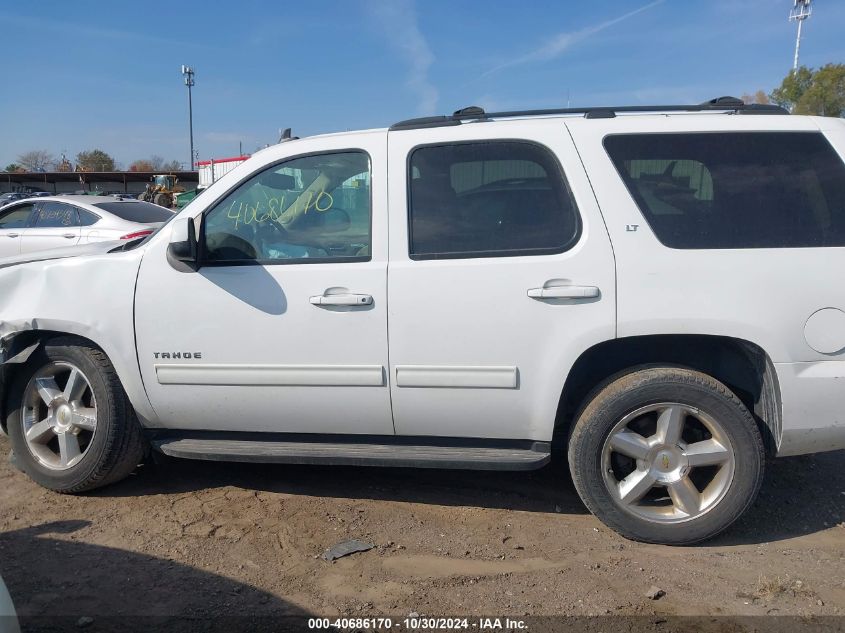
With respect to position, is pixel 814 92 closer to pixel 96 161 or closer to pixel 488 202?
pixel 488 202

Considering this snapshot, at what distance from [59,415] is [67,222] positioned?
7183mm

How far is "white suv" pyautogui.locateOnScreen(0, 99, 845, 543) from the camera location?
10.4 ft

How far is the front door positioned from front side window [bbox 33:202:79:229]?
7.47m

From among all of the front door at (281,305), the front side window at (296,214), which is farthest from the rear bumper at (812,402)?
the front side window at (296,214)

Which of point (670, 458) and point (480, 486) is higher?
point (670, 458)

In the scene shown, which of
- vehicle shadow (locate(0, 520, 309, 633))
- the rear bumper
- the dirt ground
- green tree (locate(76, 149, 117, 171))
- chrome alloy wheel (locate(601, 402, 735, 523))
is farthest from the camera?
green tree (locate(76, 149, 117, 171))

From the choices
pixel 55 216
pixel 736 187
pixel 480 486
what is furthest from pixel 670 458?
pixel 55 216

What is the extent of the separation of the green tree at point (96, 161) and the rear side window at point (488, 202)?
78792 mm

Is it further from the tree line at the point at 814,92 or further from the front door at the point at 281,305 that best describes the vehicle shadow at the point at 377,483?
the tree line at the point at 814,92

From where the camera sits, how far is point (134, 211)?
33.6ft

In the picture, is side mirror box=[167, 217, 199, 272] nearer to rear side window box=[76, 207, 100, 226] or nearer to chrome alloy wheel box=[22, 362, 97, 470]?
chrome alloy wheel box=[22, 362, 97, 470]

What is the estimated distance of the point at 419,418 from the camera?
135 inches

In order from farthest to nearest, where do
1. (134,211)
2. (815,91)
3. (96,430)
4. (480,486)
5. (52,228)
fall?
(815,91) → (134,211) → (52,228) → (480,486) → (96,430)

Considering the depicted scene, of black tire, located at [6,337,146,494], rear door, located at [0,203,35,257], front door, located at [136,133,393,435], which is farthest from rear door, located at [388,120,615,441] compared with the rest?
rear door, located at [0,203,35,257]
